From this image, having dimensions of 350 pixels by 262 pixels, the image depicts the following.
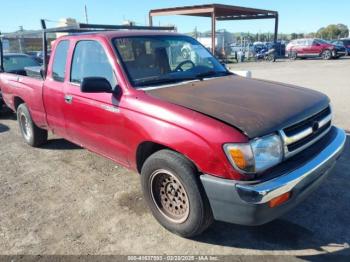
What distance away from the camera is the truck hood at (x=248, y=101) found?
9.02 feet

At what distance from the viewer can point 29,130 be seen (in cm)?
588

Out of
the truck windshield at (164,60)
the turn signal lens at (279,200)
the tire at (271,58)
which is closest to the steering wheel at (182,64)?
the truck windshield at (164,60)

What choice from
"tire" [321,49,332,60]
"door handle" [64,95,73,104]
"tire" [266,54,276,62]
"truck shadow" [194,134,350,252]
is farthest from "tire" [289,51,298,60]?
"door handle" [64,95,73,104]

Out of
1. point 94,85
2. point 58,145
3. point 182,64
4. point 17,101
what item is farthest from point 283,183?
point 17,101

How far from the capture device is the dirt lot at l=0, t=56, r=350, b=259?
310 cm

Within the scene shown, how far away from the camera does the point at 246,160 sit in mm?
2594

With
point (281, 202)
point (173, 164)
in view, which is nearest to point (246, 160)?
point (281, 202)

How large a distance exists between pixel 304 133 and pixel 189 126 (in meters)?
1.07

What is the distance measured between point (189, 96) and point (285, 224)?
162cm

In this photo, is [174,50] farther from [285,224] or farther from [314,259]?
[314,259]

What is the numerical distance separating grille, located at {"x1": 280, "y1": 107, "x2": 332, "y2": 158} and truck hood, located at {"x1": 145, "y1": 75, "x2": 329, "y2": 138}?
60 millimetres

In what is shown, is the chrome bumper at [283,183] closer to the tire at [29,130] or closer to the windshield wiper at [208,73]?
the windshield wiper at [208,73]

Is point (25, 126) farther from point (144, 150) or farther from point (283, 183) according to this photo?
point (283, 183)

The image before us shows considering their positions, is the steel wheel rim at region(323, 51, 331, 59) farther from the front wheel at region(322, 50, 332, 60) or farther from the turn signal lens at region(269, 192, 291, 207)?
the turn signal lens at region(269, 192, 291, 207)
